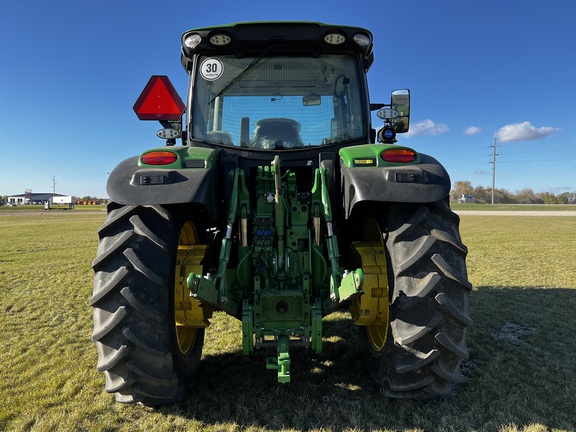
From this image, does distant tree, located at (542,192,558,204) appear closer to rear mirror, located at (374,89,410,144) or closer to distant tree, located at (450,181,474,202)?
distant tree, located at (450,181,474,202)

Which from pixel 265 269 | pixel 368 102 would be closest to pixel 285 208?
pixel 265 269

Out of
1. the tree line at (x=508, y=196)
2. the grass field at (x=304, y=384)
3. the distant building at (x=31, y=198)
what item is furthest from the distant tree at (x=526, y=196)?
the distant building at (x=31, y=198)

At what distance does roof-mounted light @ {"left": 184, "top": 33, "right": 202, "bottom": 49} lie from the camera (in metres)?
2.97

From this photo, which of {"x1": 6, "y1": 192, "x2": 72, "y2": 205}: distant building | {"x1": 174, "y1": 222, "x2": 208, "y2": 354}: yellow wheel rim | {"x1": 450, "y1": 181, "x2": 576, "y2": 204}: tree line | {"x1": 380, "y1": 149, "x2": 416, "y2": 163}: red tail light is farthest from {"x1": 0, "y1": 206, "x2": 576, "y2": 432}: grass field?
{"x1": 6, "y1": 192, "x2": 72, "y2": 205}: distant building

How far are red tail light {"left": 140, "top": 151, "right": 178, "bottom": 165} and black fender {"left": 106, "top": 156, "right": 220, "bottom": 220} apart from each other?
7 centimetres

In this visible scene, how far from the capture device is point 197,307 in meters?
2.65

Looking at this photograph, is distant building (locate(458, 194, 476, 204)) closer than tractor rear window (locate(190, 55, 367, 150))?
No

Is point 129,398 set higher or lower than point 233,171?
lower

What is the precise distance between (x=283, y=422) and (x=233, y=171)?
1695 millimetres

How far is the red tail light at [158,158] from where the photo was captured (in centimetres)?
254

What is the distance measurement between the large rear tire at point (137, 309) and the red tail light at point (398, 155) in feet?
4.84

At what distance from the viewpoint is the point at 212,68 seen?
10.3 ft

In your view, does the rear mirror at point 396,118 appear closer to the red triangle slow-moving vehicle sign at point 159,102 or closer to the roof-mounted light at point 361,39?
the roof-mounted light at point 361,39

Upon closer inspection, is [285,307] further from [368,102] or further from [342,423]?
[368,102]
